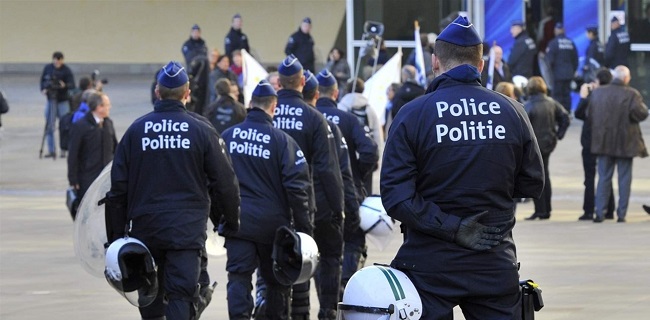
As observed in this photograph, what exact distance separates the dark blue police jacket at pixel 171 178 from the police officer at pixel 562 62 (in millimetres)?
19262

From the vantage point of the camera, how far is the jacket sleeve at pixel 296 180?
921cm

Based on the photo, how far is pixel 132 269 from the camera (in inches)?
323

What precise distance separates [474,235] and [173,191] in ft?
9.59

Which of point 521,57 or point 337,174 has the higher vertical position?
point 337,174

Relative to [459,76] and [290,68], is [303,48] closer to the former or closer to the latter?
[290,68]

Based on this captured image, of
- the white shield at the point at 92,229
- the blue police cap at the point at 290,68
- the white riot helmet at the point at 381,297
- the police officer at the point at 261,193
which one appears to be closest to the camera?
the white riot helmet at the point at 381,297

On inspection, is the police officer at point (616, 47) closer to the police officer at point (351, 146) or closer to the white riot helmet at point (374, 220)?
the police officer at point (351, 146)

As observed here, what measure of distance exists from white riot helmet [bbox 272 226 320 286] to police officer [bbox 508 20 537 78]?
56.2ft

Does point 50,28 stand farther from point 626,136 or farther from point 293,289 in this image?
point 293,289

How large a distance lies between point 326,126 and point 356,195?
3.67 ft

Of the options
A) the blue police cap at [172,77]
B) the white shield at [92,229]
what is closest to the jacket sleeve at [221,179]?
the blue police cap at [172,77]

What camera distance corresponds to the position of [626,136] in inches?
664

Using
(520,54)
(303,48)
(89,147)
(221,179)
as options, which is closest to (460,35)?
(221,179)

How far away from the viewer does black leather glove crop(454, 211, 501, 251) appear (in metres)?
5.66
